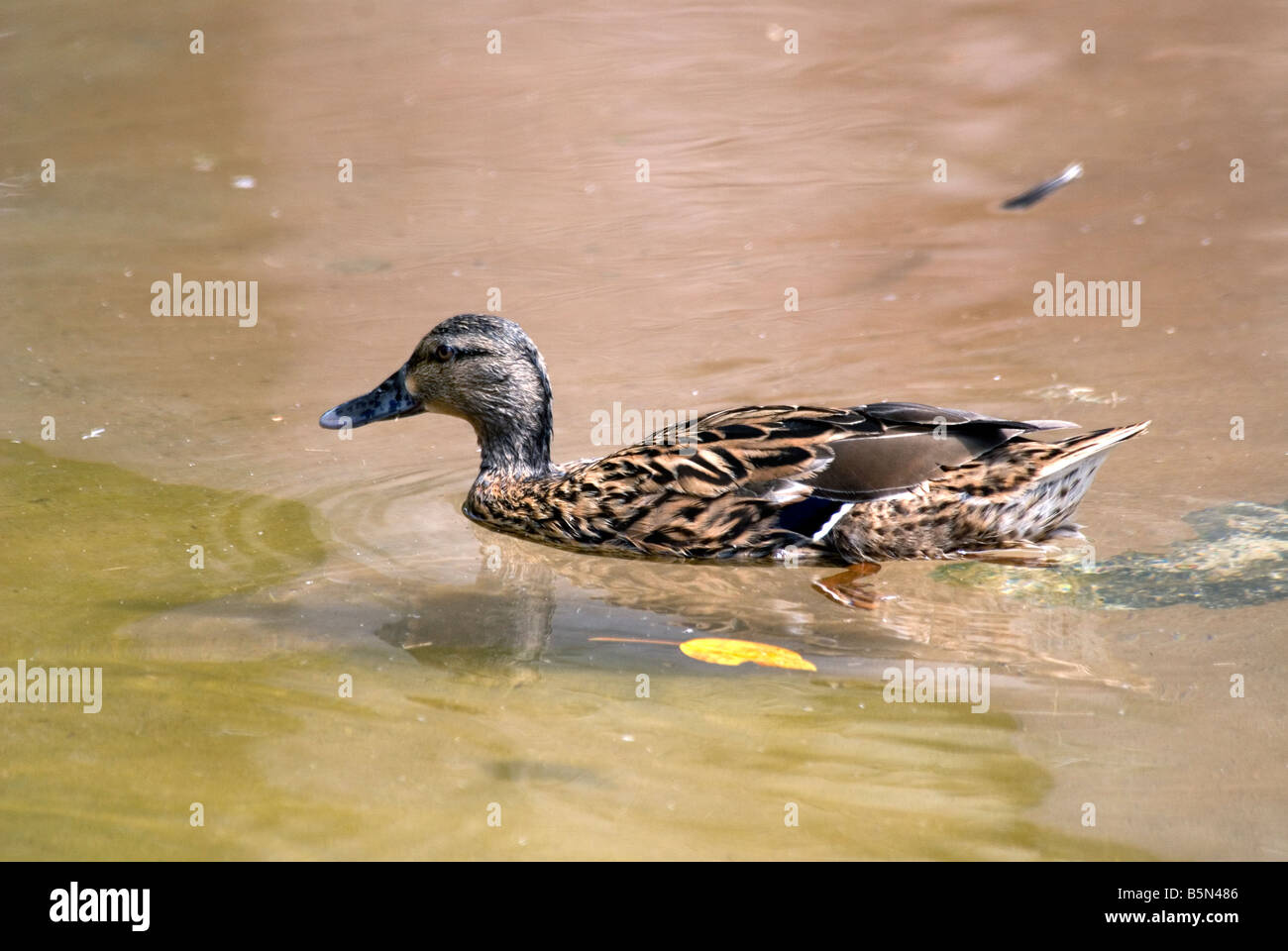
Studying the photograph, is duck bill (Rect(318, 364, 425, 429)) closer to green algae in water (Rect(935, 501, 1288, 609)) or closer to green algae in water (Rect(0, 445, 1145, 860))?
green algae in water (Rect(0, 445, 1145, 860))

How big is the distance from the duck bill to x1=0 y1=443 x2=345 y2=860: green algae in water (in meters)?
0.52

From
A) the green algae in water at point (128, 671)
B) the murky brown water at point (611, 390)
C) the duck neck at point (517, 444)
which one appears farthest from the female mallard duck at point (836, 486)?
the green algae in water at point (128, 671)

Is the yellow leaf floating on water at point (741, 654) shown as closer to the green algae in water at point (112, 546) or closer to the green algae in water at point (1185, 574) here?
the green algae in water at point (1185, 574)

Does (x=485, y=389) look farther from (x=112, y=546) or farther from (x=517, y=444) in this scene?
(x=112, y=546)

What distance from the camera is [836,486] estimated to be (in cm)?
650

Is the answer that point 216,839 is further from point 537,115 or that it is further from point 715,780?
point 537,115

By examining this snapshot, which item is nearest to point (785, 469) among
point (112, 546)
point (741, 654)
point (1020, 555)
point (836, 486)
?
point (836, 486)

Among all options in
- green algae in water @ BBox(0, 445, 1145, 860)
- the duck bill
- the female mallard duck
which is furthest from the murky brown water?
the duck bill

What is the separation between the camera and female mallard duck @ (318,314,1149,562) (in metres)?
6.50

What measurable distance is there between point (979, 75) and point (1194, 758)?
8.89 metres

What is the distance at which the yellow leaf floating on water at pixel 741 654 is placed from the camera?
5551mm

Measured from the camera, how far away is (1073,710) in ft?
16.9

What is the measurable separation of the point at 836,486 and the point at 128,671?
2947 mm

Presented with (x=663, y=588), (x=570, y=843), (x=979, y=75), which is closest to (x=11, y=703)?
(x=570, y=843)
